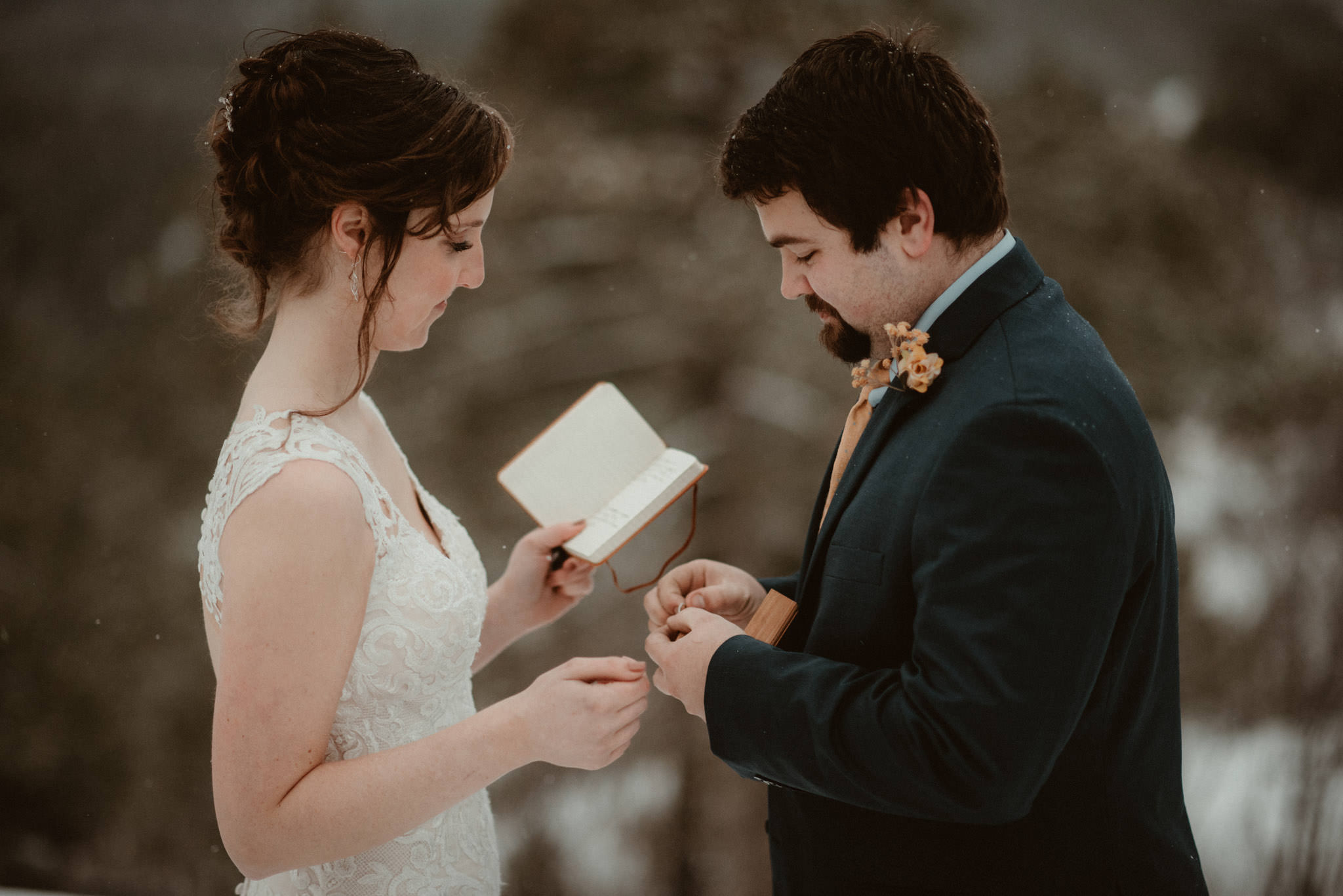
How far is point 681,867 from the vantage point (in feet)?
9.77

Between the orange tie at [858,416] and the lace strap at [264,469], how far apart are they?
0.66 m

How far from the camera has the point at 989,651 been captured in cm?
97

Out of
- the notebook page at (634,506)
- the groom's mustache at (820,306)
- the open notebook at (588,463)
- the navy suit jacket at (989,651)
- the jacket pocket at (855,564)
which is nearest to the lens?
the navy suit jacket at (989,651)

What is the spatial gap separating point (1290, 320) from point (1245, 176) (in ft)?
1.42

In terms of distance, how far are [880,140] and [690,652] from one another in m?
0.75

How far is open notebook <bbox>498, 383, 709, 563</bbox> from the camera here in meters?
1.71

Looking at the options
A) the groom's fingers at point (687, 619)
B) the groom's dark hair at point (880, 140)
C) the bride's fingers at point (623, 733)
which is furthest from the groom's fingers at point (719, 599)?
the groom's dark hair at point (880, 140)

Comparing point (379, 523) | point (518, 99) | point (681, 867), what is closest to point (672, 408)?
point (518, 99)

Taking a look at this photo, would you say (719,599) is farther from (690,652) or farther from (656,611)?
(690,652)

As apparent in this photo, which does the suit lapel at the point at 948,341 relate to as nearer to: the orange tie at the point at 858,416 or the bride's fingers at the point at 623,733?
the orange tie at the point at 858,416

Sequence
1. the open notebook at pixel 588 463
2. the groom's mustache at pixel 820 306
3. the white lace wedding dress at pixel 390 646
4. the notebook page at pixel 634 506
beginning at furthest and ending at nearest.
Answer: the open notebook at pixel 588 463 < the notebook page at pixel 634 506 < the groom's mustache at pixel 820 306 < the white lace wedding dress at pixel 390 646

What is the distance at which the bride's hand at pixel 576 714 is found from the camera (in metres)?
1.26

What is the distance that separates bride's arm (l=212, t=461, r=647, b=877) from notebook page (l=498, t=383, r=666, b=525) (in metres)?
0.49

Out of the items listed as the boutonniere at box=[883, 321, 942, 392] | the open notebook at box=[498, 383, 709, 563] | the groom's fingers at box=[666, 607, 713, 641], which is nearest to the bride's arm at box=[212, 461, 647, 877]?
the groom's fingers at box=[666, 607, 713, 641]
